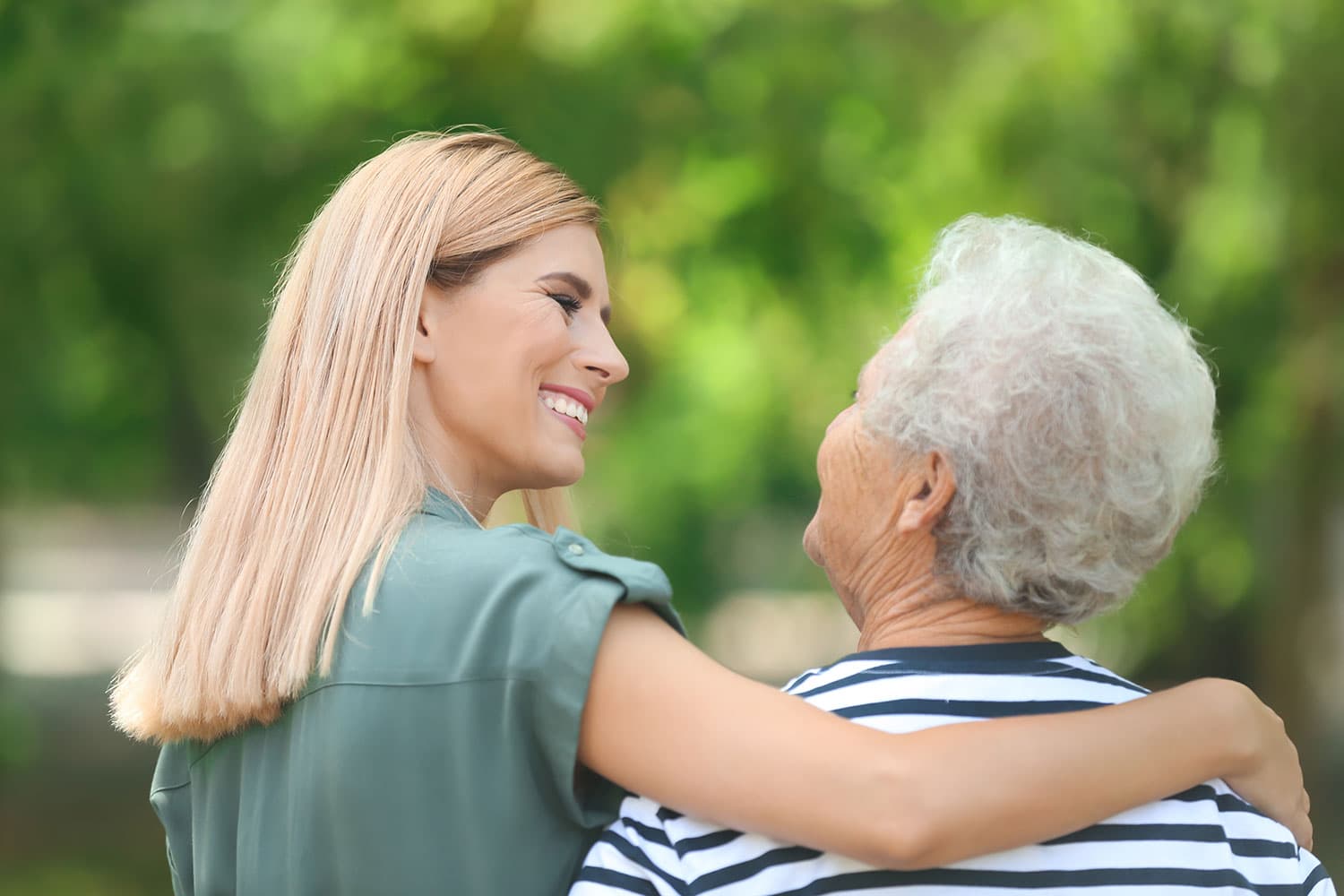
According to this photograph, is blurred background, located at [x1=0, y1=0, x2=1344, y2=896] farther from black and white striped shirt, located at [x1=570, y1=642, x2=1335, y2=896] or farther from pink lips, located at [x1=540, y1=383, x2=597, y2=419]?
black and white striped shirt, located at [x1=570, y1=642, x2=1335, y2=896]

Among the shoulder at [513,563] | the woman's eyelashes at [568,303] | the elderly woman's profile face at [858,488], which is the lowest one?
the shoulder at [513,563]

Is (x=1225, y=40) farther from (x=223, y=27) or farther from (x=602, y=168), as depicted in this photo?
(x=223, y=27)

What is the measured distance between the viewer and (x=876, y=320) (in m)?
6.84

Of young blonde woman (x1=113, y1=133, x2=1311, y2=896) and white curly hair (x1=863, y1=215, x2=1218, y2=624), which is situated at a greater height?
white curly hair (x1=863, y1=215, x2=1218, y2=624)

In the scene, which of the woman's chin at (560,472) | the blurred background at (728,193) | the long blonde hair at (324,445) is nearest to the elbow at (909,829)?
the long blonde hair at (324,445)

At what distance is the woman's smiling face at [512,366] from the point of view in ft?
6.27

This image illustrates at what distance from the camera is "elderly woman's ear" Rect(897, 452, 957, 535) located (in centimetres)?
161

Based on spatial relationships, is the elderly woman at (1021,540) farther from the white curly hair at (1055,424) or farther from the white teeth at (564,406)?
the white teeth at (564,406)

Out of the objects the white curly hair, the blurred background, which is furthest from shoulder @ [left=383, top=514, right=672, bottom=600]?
the blurred background

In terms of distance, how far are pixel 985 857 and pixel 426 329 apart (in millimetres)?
999

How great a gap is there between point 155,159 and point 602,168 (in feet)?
6.09

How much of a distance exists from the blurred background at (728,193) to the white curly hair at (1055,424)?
3344 millimetres

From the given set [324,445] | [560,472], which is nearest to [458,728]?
[324,445]

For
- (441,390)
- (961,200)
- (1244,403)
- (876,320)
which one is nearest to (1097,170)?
(961,200)
